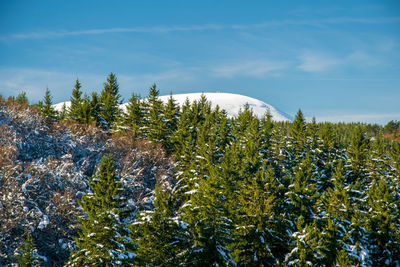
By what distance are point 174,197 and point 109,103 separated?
116ft

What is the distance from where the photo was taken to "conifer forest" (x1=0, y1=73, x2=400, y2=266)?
18.0m

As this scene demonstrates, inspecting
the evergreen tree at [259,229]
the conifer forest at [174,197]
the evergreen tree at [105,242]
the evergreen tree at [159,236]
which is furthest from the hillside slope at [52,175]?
the evergreen tree at [259,229]

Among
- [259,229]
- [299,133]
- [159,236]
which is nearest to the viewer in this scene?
[159,236]

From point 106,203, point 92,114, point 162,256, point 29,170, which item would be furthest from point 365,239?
point 92,114

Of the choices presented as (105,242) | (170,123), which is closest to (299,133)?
(170,123)

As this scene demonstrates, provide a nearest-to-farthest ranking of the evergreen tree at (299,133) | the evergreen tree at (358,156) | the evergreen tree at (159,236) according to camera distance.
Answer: the evergreen tree at (159,236), the evergreen tree at (358,156), the evergreen tree at (299,133)

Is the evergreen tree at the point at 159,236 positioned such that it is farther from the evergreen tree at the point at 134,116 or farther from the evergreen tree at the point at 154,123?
the evergreen tree at the point at 134,116

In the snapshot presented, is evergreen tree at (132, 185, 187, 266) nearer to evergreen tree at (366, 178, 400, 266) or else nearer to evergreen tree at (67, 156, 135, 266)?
evergreen tree at (67, 156, 135, 266)

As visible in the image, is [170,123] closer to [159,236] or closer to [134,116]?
[134,116]

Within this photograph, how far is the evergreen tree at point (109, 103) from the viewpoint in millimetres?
49600

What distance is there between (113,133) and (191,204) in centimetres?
2713

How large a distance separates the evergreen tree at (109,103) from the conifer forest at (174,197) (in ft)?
0.79

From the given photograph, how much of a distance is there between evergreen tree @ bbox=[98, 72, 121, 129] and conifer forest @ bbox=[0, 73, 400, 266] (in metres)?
0.24

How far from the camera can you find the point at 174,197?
19.2 metres
